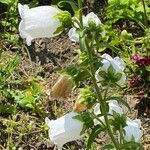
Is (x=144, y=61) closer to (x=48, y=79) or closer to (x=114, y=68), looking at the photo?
(x=48, y=79)

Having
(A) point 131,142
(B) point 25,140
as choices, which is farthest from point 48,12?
(B) point 25,140

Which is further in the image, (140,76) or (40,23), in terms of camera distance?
(140,76)

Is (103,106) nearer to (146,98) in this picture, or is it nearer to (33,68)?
(146,98)

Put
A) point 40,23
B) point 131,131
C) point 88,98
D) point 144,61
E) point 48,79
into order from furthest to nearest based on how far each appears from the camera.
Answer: point 48,79, point 144,61, point 131,131, point 88,98, point 40,23

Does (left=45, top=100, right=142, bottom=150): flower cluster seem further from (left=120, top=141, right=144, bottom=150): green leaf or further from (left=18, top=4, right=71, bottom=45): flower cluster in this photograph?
(left=18, top=4, right=71, bottom=45): flower cluster

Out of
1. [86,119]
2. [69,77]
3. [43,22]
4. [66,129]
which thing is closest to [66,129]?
[66,129]

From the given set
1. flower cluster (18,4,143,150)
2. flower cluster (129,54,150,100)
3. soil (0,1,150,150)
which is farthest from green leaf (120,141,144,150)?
flower cluster (129,54,150,100)
